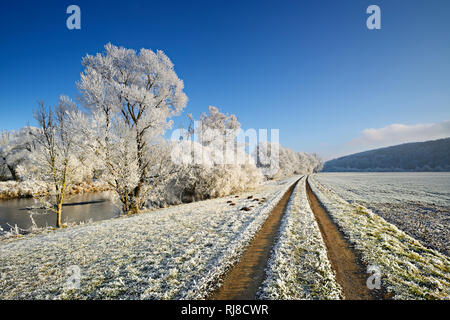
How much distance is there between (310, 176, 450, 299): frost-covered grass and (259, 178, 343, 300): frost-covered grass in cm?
125

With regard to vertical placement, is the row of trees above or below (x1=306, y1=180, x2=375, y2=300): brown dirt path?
above

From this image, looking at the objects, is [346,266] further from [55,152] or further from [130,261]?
[55,152]

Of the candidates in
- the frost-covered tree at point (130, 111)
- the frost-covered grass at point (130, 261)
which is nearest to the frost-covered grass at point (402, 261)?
the frost-covered grass at point (130, 261)

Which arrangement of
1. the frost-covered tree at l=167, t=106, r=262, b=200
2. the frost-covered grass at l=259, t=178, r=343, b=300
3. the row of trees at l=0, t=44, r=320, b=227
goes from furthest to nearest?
the frost-covered tree at l=167, t=106, r=262, b=200 < the row of trees at l=0, t=44, r=320, b=227 < the frost-covered grass at l=259, t=178, r=343, b=300

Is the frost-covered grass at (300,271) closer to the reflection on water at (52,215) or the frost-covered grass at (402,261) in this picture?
the frost-covered grass at (402,261)

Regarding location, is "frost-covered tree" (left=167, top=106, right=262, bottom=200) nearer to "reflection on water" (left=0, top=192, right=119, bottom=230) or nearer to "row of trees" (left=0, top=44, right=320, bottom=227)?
"row of trees" (left=0, top=44, right=320, bottom=227)

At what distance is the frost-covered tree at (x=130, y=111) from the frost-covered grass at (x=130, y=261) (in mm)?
4637

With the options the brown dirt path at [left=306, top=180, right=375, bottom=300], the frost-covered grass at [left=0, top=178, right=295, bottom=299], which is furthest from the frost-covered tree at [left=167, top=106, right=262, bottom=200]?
the brown dirt path at [left=306, top=180, right=375, bottom=300]

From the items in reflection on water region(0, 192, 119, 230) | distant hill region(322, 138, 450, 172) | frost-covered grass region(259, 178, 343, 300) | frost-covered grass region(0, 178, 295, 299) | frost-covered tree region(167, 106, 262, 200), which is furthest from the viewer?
distant hill region(322, 138, 450, 172)

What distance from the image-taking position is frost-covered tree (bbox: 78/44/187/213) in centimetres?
1173

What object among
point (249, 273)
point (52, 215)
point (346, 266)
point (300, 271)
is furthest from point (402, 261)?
point (52, 215)

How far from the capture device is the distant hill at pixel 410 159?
101m
